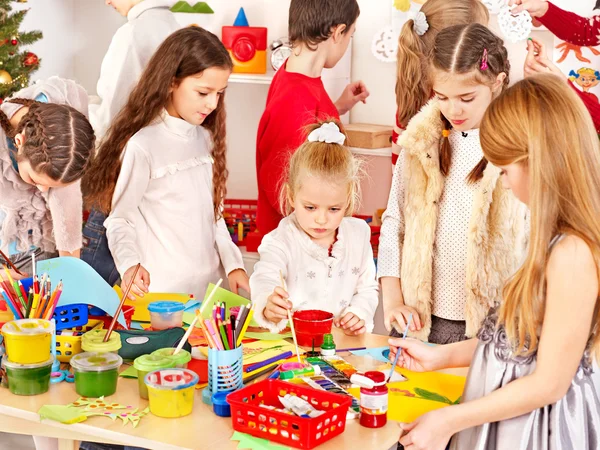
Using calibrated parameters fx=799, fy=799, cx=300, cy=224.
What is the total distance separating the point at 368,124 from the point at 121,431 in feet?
8.04

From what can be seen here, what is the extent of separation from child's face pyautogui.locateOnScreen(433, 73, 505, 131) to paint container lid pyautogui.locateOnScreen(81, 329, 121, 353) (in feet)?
3.11

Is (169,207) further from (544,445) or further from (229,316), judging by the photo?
(544,445)

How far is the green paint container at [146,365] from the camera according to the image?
1.46 meters

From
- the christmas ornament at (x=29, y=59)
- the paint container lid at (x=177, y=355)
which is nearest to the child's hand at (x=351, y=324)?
the paint container lid at (x=177, y=355)

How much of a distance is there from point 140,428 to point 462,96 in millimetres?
1086

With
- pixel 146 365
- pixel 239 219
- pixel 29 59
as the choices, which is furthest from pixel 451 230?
pixel 29 59

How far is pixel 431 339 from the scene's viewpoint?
2117 mm

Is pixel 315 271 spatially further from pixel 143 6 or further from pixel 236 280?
pixel 143 6

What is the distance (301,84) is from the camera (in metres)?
2.60

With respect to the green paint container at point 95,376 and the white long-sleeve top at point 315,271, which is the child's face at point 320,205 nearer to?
the white long-sleeve top at point 315,271

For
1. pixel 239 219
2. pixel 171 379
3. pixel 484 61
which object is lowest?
pixel 239 219

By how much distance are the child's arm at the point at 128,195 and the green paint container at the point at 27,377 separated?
2.37 feet

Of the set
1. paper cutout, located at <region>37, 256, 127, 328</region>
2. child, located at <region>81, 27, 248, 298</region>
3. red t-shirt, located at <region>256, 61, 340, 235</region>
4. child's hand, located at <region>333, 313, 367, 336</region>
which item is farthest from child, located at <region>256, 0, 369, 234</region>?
paper cutout, located at <region>37, 256, 127, 328</region>

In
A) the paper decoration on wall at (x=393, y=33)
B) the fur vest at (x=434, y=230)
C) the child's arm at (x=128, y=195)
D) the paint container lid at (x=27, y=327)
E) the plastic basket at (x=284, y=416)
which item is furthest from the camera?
the paper decoration on wall at (x=393, y=33)
